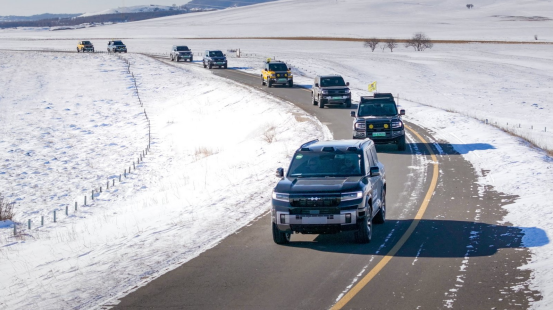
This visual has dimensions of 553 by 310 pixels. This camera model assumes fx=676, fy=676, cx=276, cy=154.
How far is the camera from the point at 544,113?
1727 inches

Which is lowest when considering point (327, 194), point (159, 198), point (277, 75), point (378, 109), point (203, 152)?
point (203, 152)

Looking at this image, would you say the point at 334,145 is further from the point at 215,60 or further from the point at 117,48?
the point at 117,48

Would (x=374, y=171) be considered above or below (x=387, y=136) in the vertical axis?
above

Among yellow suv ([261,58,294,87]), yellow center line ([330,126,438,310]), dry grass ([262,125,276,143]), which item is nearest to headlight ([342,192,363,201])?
yellow center line ([330,126,438,310])

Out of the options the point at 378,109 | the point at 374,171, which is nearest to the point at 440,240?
the point at 374,171

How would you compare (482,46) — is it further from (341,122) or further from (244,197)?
(244,197)

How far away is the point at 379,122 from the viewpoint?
2284 cm

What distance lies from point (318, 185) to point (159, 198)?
366 inches

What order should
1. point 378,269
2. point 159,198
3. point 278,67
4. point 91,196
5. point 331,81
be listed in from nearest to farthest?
1. point 378,269
2. point 159,198
3. point 91,196
4. point 331,81
5. point 278,67

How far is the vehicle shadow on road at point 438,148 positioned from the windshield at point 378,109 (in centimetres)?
126

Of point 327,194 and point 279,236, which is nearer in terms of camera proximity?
point 327,194

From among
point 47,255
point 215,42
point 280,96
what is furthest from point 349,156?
point 215,42

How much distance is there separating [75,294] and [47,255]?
11.4 feet

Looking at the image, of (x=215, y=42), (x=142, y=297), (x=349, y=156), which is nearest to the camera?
(x=142, y=297)
